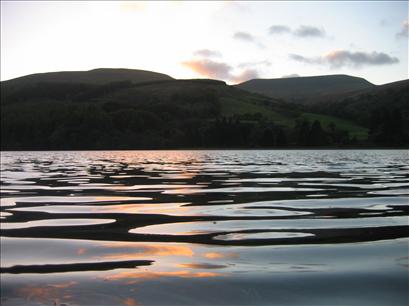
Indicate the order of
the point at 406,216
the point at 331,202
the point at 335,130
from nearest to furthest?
the point at 406,216
the point at 331,202
the point at 335,130

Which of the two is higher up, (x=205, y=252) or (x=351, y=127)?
(x=351, y=127)

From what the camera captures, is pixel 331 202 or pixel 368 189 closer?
pixel 331 202

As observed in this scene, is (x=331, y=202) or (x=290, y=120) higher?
(x=290, y=120)

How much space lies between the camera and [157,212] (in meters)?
12.7

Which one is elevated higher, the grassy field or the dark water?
the grassy field

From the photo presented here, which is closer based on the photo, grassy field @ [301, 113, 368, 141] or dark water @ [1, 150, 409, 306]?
dark water @ [1, 150, 409, 306]

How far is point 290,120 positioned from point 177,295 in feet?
647

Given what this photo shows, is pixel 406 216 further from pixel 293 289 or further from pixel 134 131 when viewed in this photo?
pixel 134 131

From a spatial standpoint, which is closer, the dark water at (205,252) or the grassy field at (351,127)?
the dark water at (205,252)

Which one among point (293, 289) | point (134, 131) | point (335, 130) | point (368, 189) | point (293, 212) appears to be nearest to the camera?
point (293, 289)

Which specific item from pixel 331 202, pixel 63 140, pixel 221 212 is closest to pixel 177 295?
pixel 221 212

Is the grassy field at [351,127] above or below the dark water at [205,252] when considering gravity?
above

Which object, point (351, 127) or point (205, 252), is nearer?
point (205, 252)

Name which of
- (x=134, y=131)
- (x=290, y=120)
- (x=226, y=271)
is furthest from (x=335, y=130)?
(x=226, y=271)
